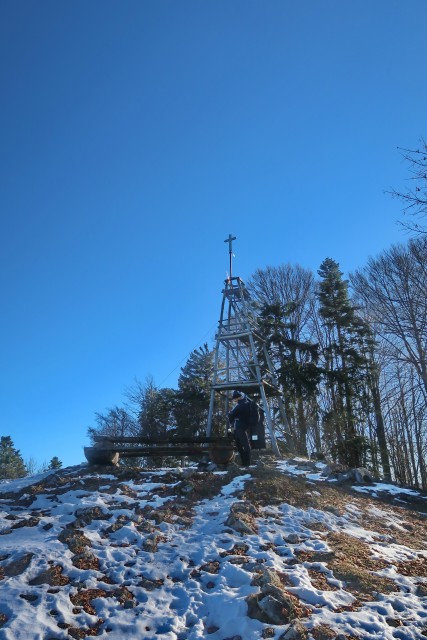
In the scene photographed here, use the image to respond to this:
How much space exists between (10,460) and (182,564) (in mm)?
46135

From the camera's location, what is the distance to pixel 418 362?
56.7 ft

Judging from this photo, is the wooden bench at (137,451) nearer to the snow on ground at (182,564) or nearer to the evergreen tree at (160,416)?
the snow on ground at (182,564)

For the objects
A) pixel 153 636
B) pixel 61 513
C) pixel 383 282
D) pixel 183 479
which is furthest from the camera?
pixel 383 282

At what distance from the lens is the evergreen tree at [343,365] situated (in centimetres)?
1925

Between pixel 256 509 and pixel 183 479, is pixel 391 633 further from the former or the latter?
pixel 183 479

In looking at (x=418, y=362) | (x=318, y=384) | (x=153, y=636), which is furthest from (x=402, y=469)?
(x=153, y=636)

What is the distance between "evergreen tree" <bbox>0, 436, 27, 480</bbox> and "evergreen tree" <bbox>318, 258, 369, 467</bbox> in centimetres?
3098

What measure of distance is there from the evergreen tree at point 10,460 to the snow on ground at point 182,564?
3614cm

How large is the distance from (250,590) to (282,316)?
60.2 feet

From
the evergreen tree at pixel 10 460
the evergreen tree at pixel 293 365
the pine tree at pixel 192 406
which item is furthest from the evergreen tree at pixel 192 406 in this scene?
the evergreen tree at pixel 10 460

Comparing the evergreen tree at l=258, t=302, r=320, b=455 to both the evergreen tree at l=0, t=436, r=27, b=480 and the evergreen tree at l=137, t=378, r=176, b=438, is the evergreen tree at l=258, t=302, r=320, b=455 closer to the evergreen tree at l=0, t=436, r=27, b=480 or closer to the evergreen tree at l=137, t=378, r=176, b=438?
the evergreen tree at l=137, t=378, r=176, b=438

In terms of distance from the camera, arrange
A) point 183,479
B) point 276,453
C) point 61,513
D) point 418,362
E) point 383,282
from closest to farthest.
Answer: point 61,513
point 183,479
point 276,453
point 418,362
point 383,282

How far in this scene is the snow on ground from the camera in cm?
416

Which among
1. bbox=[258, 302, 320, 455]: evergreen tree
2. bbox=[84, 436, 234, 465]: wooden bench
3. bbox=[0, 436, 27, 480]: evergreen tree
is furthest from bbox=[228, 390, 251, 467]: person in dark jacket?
bbox=[0, 436, 27, 480]: evergreen tree
